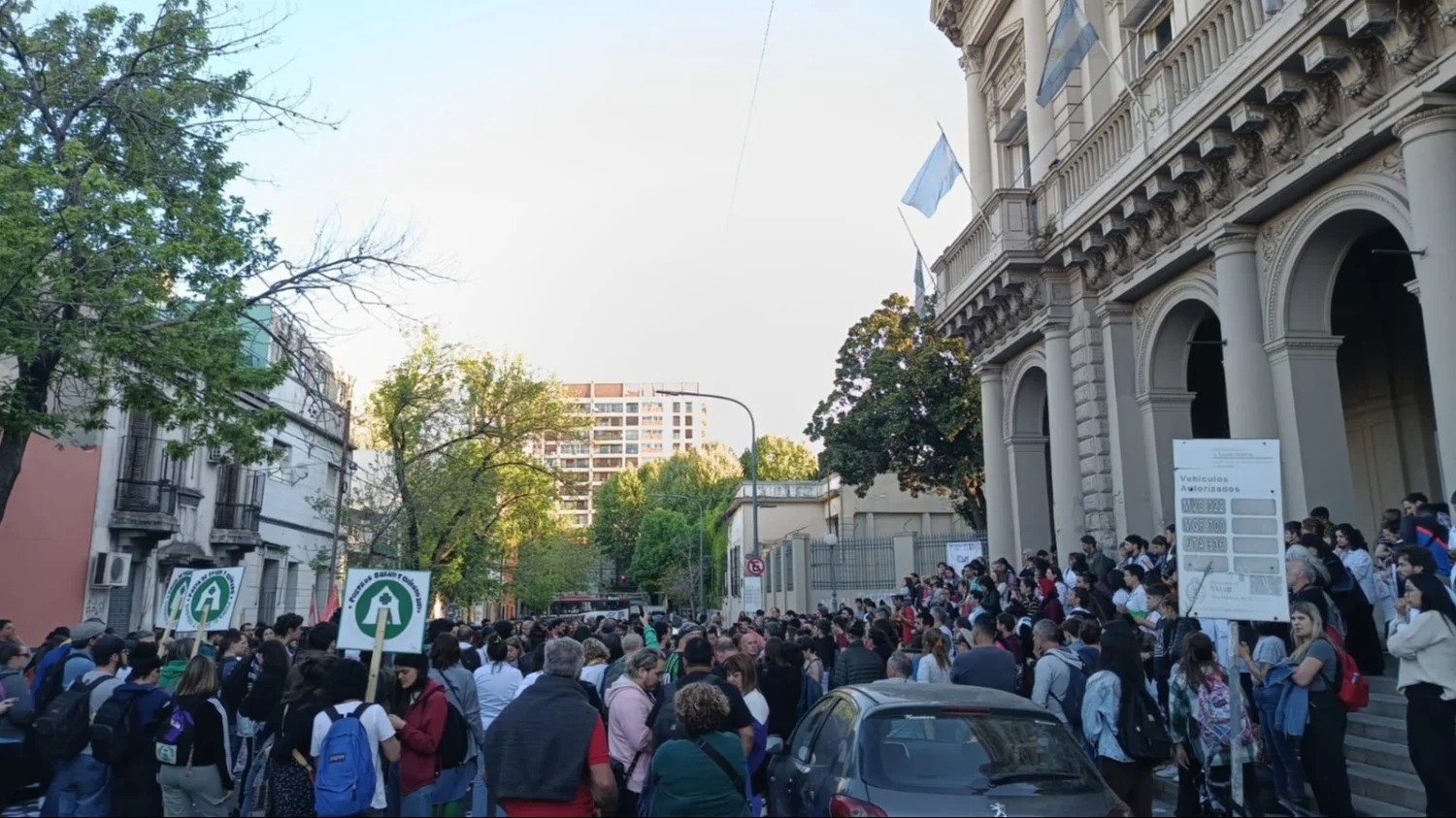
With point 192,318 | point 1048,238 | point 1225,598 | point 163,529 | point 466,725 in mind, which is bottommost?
point 466,725

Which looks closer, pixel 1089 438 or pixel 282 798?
pixel 282 798

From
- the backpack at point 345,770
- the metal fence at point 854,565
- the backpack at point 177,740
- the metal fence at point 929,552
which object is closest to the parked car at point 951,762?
the backpack at point 345,770

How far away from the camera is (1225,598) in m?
7.43

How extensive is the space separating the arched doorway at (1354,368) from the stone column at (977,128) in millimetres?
8575

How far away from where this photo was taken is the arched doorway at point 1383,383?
16.4 m

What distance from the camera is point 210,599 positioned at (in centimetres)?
1061

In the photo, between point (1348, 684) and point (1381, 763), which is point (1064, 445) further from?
point (1348, 684)

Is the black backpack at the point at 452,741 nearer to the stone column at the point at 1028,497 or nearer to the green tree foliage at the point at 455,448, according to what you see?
the stone column at the point at 1028,497

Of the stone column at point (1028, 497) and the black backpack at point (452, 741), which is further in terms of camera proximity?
the stone column at point (1028, 497)

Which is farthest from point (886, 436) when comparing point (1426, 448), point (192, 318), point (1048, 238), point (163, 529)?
point (192, 318)

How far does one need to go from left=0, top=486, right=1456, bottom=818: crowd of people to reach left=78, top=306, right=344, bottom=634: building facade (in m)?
8.33

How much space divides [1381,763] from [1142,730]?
9.81 ft

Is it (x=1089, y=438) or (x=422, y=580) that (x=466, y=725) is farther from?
(x=1089, y=438)

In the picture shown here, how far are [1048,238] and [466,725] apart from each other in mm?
13982
